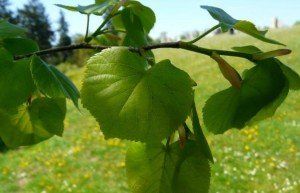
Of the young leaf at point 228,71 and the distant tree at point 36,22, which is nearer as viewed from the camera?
the young leaf at point 228,71

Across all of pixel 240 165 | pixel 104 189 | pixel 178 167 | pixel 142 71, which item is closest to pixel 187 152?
pixel 178 167

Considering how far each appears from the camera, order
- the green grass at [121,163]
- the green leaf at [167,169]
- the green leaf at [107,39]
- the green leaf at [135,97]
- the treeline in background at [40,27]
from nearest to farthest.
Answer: the green leaf at [135,97]
the green leaf at [167,169]
the green leaf at [107,39]
the green grass at [121,163]
the treeline in background at [40,27]

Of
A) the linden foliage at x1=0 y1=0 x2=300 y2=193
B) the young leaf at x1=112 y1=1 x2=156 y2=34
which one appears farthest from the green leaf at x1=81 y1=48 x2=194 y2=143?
the young leaf at x1=112 y1=1 x2=156 y2=34

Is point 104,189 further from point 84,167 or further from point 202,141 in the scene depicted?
point 202,141

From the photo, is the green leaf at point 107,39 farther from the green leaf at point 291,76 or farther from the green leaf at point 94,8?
the green leaf at point 291,76

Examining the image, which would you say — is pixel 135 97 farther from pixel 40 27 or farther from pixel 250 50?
pixel 40 27

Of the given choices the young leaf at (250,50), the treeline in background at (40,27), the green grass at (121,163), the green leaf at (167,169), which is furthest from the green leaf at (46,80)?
the treeline in background at (40,27)

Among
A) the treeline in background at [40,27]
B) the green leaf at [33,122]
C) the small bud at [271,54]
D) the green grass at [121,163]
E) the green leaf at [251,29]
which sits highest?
the green leaf at [251,29]

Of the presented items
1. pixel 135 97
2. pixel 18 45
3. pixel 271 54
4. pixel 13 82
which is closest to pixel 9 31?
pixel 18 45

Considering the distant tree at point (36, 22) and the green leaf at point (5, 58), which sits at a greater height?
the green leaf at point (5, 58)
